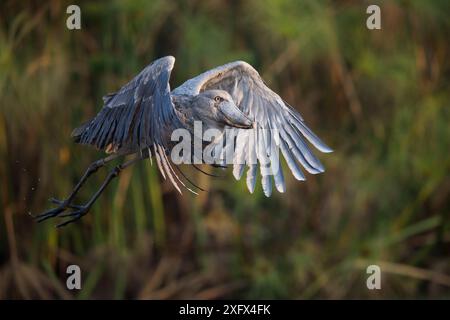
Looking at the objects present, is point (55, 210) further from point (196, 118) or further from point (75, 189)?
point (196, 118)

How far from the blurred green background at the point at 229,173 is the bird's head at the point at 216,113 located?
377cm

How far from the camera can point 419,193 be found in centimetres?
1109

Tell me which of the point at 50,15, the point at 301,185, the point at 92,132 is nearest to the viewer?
the point at 92,132

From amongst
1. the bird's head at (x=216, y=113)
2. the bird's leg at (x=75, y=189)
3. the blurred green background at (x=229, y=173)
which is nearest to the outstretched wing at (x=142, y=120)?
the bird's leg at (x=75, y=189)

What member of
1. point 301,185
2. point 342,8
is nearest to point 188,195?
point 301,185

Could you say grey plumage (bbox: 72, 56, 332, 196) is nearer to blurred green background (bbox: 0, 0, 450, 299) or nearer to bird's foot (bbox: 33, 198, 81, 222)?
bird's foot (bbox: 33, 198, 81, 222)

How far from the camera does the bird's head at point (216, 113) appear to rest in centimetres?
633

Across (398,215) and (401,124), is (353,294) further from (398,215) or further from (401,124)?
(401,124)

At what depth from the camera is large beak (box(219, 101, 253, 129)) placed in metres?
6.34

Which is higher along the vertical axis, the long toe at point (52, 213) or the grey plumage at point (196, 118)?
the grey plumage at point (196, 118)

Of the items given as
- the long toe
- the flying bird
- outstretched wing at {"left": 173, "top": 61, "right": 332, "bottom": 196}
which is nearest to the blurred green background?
the long toe

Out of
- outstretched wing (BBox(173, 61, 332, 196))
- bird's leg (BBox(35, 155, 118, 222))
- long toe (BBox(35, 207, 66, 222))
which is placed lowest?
long toe (BBox(35, 207, 66, 222))

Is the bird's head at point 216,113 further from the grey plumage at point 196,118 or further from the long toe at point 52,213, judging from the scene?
the long toe at point 52,213
